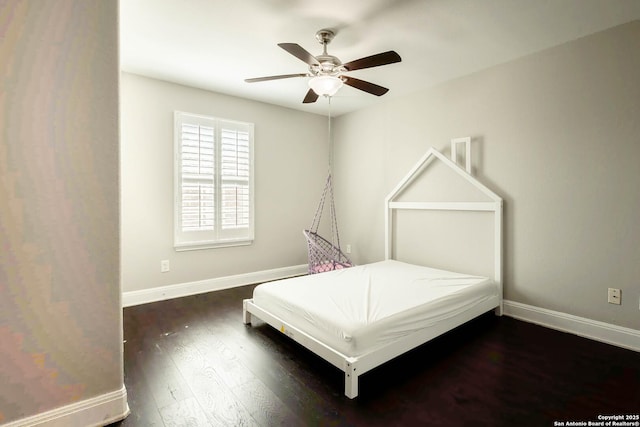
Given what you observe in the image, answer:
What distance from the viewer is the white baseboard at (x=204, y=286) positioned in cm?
344

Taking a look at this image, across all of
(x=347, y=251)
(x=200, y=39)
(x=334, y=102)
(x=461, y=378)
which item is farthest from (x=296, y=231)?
(x=461, y=378)

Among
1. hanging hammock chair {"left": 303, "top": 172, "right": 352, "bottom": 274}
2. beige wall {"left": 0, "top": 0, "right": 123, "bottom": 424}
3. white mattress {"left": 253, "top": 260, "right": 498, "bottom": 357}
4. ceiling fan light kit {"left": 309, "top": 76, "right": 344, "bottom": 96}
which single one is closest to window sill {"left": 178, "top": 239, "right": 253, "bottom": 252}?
hanging hammock chair {"left": 303, "top": 172, "right": 352, "bottom": 274}

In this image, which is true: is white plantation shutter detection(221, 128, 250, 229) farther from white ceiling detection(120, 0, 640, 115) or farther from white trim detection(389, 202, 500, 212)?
white trim detection(389, 202, 500, 212)

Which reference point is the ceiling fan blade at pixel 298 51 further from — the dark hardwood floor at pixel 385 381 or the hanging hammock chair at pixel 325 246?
the dark hardwood floor at pixel 385 381

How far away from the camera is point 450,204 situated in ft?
11.5

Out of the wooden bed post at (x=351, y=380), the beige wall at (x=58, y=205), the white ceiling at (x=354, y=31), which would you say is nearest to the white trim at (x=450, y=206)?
the white ceiling at (x=354, y=31)

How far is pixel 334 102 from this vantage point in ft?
14.2

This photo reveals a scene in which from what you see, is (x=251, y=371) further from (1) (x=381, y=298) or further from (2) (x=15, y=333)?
(2) (x=15, y=333)

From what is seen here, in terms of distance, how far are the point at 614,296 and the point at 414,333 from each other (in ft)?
5.64

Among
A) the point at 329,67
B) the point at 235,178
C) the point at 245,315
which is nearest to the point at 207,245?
the point at 235,178

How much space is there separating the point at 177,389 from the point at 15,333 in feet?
2.81

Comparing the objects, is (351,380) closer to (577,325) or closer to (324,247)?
(577,325)

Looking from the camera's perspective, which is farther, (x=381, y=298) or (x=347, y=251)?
(x=347, y=251)

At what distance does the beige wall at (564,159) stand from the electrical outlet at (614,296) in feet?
0.10
